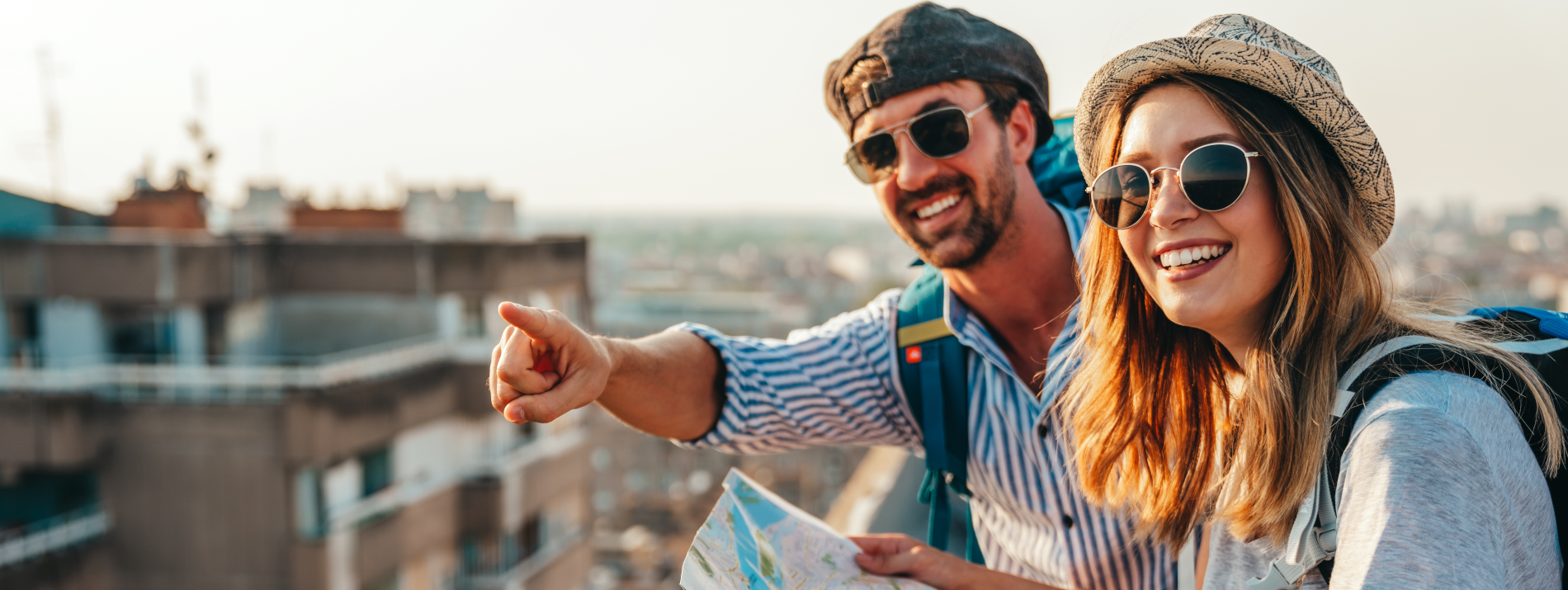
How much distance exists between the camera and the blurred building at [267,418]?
46.8 feet

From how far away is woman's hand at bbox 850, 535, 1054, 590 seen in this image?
7.59ft

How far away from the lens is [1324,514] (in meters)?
1.47

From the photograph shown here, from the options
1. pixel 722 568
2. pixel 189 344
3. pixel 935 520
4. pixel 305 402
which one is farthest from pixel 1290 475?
pixel 189 344

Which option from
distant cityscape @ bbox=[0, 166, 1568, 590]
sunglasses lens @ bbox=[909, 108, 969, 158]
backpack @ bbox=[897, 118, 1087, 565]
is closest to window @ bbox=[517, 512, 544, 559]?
distant cityscape @ bbox=[0, 166, 1568, 590]

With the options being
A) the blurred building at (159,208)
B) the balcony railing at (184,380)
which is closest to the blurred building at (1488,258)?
the balcony railing at (184,380)

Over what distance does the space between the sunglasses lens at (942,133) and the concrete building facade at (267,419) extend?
13490mm

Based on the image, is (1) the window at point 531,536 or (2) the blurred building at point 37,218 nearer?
(2) the blurred building at point 37,218

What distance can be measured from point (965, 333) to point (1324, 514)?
134 cm

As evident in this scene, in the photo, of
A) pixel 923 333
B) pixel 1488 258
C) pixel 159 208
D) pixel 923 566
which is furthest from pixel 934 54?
pixel 1488 258

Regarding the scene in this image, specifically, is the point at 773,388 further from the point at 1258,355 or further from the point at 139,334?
the point at 139,334

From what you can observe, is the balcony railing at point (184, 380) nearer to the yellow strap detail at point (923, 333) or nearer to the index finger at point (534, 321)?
the yellow strap detail at point (923, 333)

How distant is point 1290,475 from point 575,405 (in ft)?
4.48

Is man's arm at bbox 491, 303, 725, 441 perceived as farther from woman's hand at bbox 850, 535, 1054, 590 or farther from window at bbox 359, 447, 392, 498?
window at bbox 359, 447, 392, 498

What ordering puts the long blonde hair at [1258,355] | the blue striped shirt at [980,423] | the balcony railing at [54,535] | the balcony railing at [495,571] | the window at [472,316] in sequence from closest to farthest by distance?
the long blonde hair at [1258,355]
the blue striped shirt at [980,423]
the balcony railing at [54,535]
the balcony railing at [495,571]
the window at [472,316]
